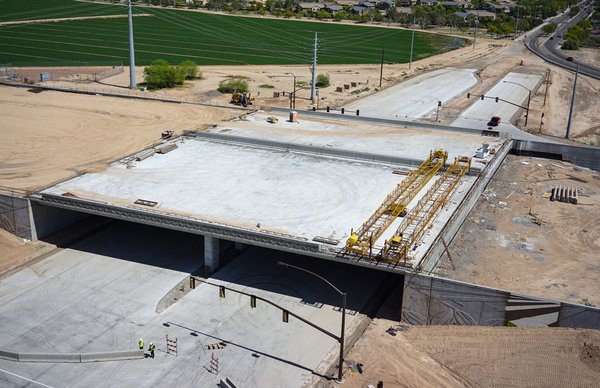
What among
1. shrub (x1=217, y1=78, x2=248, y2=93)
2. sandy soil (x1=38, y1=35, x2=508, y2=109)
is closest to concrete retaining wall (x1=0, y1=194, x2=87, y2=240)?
sandy soil (x1=38, y1=35, x2=508, y2=109)

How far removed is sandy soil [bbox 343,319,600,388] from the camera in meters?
32.6

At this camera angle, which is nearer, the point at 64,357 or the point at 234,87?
the point at 64,357

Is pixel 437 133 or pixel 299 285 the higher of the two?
pixel 437 133

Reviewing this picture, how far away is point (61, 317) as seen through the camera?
3856 cm

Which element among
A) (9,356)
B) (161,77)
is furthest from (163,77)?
(9,356)

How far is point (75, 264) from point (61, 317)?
739 centimetres

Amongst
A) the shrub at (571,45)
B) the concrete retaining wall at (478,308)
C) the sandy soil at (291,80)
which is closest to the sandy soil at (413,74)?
the sandy soil at (291,80)

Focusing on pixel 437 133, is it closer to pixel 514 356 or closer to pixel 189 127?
pixel 189 127

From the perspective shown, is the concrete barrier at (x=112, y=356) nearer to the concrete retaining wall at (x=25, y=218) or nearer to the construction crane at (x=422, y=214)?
the construction crane at (x=422, y=214)

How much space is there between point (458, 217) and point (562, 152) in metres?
28.5

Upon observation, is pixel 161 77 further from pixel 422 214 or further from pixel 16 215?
pixel 422 214

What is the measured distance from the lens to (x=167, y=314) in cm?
3919

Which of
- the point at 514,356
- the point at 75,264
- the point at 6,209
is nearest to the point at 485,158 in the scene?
the point at 514,356

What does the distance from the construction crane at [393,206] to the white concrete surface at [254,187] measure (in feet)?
3.27
